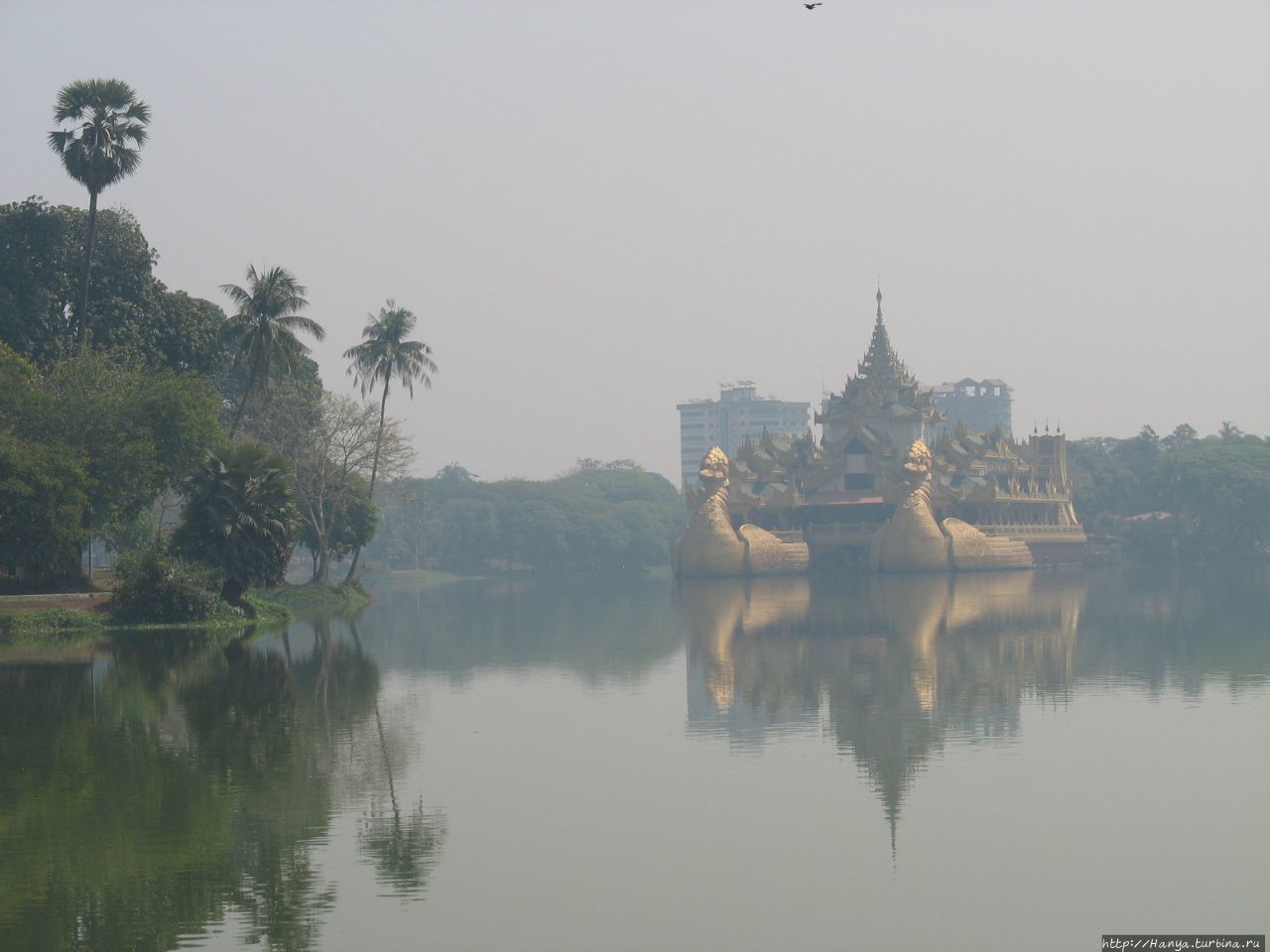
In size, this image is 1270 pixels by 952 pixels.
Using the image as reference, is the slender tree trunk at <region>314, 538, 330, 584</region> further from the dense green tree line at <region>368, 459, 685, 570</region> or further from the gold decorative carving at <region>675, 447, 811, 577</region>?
the dense green tree line at <region>368, 459, 685, 570</region>

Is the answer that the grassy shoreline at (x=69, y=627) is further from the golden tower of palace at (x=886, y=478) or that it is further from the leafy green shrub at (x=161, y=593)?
the golden tower of palace at (x=886, y=478)

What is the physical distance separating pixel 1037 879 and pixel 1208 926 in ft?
5.79

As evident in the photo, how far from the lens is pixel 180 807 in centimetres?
1852

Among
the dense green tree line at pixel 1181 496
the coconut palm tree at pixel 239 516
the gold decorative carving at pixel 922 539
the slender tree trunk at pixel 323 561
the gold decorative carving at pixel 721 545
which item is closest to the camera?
the coconut palm tree at pixel 239 516

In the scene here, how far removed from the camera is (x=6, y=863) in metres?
15.8

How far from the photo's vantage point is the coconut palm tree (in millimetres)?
45844

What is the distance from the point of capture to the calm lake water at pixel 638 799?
1395 centimetres

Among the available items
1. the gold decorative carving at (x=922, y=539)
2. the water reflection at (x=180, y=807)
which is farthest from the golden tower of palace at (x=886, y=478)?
the water reflection at (x=180, y=807)

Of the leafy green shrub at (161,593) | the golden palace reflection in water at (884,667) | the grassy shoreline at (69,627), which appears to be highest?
the leafy green shrub at (161,593)

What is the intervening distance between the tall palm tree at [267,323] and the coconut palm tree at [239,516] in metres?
11.7

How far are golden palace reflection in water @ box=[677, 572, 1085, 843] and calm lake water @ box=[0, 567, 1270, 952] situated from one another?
0.15 m

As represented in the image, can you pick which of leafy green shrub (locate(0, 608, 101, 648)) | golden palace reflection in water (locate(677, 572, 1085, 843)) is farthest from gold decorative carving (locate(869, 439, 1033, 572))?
leafy green shrub (locate(0, 608, 101, 648))

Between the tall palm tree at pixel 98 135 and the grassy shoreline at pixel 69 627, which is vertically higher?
the tall palm tree at pixel 98 135

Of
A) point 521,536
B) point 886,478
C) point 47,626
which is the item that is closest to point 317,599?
point 47,626
